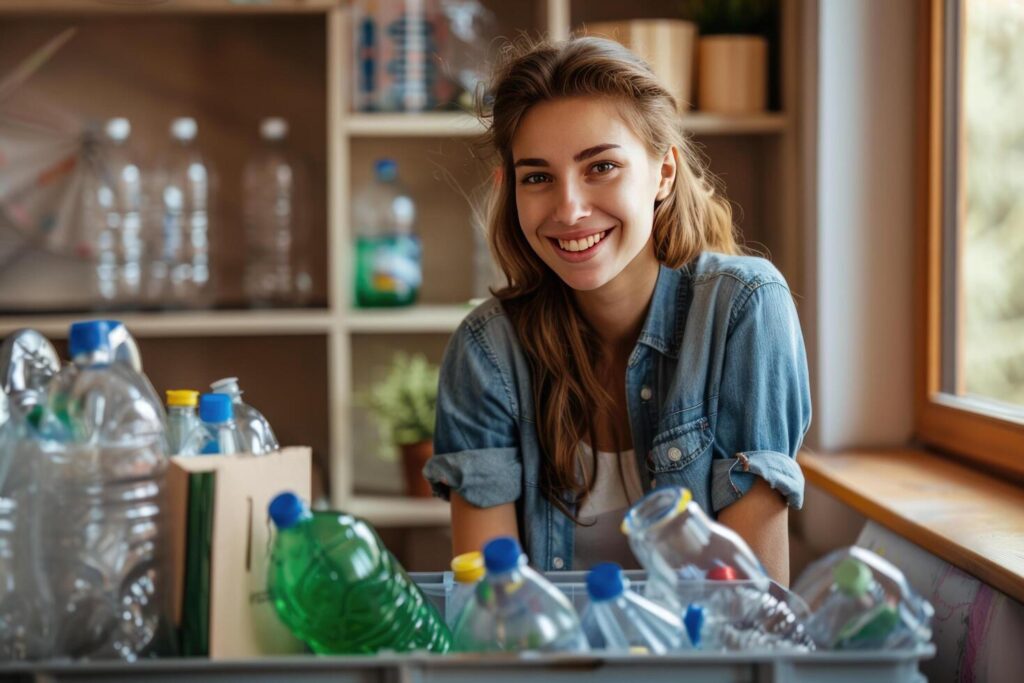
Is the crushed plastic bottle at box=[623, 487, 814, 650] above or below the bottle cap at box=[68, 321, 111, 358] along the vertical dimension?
below

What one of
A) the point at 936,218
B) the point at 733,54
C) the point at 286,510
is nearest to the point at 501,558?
the point at 286,510

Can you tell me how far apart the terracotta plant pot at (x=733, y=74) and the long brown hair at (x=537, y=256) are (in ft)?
2.62

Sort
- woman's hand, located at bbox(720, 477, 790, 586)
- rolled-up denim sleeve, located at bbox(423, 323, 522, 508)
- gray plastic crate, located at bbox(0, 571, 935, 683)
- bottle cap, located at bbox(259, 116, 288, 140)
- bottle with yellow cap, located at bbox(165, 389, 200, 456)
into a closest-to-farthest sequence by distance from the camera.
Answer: gray plastic crate, located at bbox(0, 571, 935, 683)
bottle with yellow cap, located at bbox(165, 389, 200, 456)
woman's hand, located at bbox(720, 477, 790, 586)
rolled-up denim sleeve, located at bbox(423, 323, 522, 508)
bottle cap, located at bbox(259, 116, 288, 140)

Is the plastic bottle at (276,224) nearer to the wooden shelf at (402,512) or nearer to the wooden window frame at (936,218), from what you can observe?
the wooden shelf at (402,512)

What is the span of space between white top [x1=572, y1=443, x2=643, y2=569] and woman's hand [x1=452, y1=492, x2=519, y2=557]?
100mm

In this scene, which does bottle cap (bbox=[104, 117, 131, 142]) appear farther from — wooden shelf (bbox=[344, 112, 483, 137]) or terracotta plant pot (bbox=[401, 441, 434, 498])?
terracotta plant pot (bbox=[401, 441, 434, 498])

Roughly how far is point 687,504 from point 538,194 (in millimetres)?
603

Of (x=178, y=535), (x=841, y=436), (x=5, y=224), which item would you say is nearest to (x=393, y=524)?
(x=841, y=436)

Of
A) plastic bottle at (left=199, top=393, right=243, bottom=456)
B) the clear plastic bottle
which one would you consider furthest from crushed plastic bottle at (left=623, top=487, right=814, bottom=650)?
the clear plastic bottle

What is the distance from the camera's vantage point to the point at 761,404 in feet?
4.17

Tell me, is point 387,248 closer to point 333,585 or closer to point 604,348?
point 604,348

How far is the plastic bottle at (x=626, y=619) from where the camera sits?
78cm

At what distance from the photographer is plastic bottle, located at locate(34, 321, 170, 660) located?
2.55 ft

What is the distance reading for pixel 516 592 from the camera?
77 centimetres
